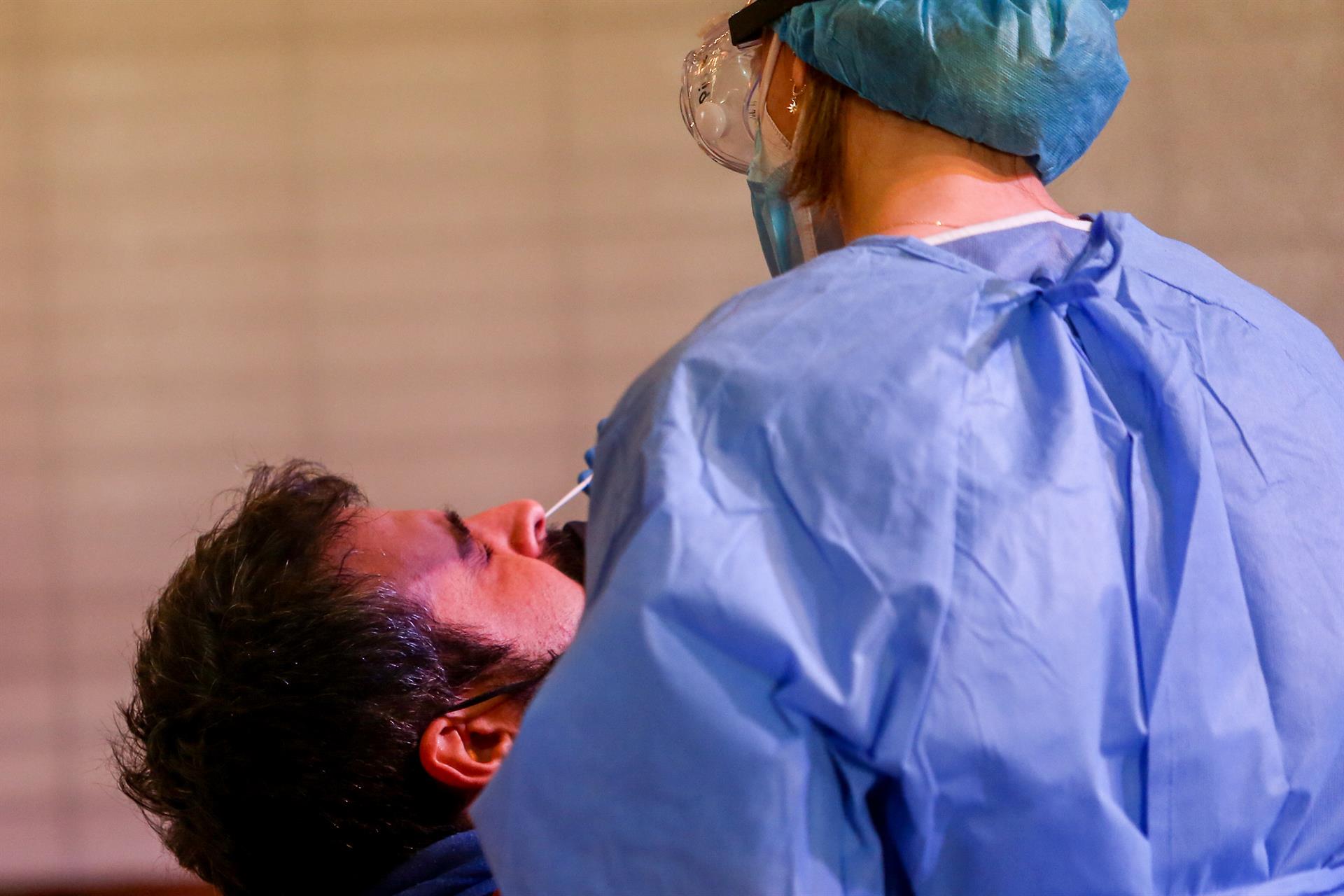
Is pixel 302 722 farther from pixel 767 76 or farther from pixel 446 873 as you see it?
pixel 767 76

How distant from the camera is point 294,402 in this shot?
2.05 metres

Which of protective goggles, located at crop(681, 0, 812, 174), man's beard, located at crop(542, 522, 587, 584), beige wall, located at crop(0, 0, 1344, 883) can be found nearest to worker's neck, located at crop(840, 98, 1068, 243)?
protective goggles, located at crop(681, 0, 812, 174)

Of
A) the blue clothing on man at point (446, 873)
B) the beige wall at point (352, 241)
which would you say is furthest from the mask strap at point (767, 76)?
the beige wall at point (352, 241)

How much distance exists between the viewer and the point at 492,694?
1.09 m

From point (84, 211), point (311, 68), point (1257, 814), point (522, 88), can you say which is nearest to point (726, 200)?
point (522, 88)

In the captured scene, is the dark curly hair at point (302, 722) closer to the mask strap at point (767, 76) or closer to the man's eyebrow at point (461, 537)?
the man's eyebrow at point (461, 537)

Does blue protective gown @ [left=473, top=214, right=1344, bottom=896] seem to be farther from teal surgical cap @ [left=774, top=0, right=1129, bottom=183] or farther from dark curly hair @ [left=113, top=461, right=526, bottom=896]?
dark curly hair @ [left=113, top=461, right=526, bottom=896]

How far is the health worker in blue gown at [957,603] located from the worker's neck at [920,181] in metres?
0.05

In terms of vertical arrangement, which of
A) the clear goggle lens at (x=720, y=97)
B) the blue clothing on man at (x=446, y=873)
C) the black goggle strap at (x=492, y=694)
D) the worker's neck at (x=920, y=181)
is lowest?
the blue clothing on man at (x=446, y=873)

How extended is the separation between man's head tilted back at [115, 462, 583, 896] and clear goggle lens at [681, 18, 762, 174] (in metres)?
0.48

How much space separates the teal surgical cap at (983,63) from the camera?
823mm

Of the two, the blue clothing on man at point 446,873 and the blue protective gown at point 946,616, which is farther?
the blue clothing on man at point 446,873

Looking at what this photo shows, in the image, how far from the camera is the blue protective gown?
0.60 metres

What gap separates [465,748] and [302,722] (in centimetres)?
15
